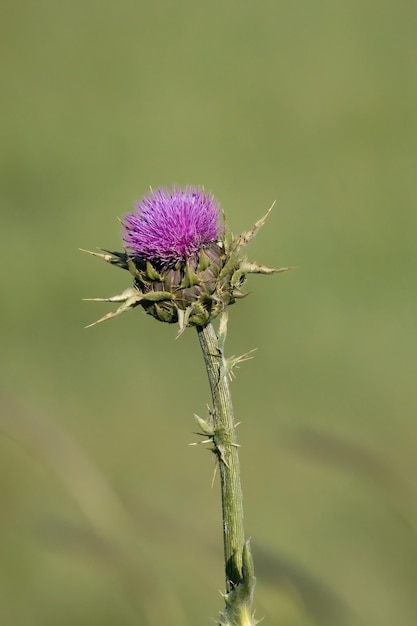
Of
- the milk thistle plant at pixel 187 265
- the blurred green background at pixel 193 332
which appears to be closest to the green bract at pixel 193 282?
the milk thistle plant at pixel 187 265

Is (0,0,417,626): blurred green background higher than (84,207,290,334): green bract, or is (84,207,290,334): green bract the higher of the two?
(0,0,417,626): blurred green background

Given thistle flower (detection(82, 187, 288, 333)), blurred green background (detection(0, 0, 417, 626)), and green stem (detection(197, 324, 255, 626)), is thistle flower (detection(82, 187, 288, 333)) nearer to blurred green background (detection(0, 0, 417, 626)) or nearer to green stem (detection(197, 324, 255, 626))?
green stem (detection(197, 324, 255, 626))

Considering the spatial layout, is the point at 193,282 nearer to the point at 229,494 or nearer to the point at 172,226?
the point at 172,226

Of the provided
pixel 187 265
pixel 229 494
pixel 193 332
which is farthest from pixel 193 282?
pixel 193 332

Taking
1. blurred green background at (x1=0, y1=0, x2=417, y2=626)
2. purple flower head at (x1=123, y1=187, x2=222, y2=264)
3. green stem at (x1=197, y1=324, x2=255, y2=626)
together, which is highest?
blurred green background at (x1=0, y1=0, x2=417, y2=626)

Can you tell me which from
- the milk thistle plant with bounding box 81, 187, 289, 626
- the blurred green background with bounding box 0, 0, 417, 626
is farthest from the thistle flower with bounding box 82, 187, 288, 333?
the blurred green background with bounding box 0, 0, 417, 626
